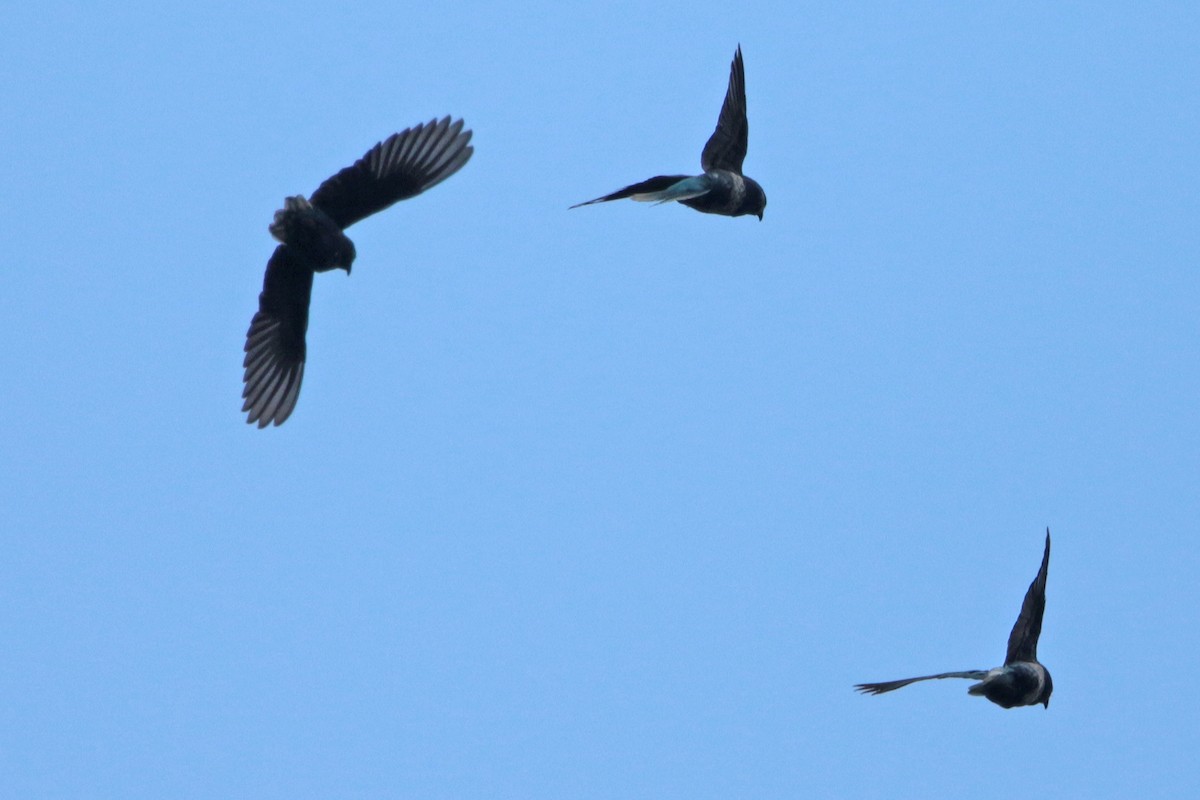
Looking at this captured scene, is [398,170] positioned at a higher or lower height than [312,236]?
higher

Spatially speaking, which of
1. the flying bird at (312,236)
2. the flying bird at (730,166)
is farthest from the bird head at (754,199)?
the flying bird at (312,236)

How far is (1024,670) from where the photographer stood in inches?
656

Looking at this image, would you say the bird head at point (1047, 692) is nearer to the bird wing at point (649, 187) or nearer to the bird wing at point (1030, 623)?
the bird wing at point (1030, 623)

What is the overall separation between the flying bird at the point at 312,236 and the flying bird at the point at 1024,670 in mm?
6058

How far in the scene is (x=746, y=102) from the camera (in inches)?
688

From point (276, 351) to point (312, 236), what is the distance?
1687 millimetres

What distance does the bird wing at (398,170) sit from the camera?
16016 mm

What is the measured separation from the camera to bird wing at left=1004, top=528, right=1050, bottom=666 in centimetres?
1709

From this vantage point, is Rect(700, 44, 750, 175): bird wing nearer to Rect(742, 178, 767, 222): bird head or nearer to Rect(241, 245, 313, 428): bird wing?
Rect(742, 178, 767, 222): bird head

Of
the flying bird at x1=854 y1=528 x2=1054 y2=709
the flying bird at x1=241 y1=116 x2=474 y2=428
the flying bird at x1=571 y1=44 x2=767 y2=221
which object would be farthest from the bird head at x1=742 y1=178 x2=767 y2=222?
the flying bird at x1=854 y1=528 x2=1054 y2=709

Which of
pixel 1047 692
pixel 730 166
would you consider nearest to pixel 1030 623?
pixel 1047 692

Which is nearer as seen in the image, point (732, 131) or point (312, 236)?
point (312, 236)

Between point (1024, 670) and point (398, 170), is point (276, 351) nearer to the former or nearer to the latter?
point (398, 170)

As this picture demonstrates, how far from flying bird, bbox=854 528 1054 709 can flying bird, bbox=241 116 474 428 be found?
6.06 m
